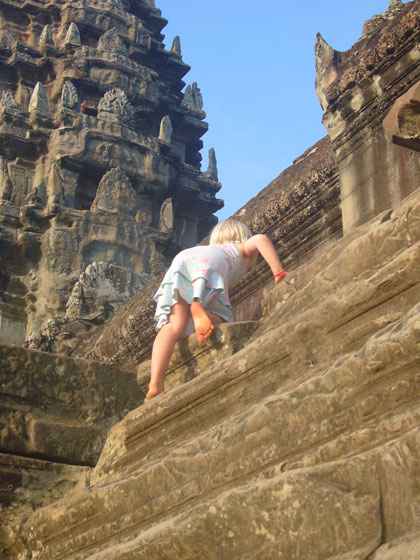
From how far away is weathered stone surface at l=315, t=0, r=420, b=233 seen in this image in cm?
523

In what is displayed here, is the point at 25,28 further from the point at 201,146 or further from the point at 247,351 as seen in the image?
the point at 247,351

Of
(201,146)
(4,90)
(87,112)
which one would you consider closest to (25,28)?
(4,90)

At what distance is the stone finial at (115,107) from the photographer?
2081 cm

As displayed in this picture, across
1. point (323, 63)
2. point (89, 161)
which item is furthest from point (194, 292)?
point (89, 161)

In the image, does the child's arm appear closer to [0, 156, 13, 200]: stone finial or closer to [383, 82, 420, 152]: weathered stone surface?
[383, 82, 420, 152]: weathered stone surface

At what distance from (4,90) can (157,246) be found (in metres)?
6.52

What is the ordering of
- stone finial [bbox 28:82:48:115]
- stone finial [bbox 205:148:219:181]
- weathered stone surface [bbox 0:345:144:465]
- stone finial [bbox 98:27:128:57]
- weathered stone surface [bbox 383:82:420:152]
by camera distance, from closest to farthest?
weathered stone surface [bbox 383:82:420:152], weathered stone surface [bbox 0:345:144:465], stone finial [bbox 28:82:48:115], stone finial [bbox 98:27:128:57], stone finial [bbox 205:148:219:181]

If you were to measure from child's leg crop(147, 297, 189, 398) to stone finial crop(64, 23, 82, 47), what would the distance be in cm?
1940

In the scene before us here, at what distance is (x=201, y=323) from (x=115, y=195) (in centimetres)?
1562

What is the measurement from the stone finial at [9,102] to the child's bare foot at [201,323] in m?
17.7

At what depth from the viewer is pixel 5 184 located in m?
20.0

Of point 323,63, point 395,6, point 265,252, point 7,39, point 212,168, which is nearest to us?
point 265,252

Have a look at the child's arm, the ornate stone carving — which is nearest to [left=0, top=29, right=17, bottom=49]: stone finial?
the ornate stone carving

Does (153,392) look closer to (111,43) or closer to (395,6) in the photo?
(395,6)
